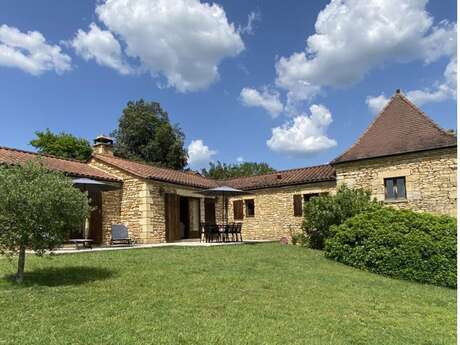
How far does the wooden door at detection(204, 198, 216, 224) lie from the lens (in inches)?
789

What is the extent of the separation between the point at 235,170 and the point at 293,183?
2921cm

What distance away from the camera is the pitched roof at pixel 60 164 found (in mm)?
13828

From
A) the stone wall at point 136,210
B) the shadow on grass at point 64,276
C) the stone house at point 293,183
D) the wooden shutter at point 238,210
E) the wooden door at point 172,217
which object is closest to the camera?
the shadow on grass at point 64,276

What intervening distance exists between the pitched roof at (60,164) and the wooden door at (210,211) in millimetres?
5178

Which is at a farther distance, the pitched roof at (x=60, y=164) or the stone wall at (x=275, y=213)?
the stone wall at (x=275, y=213)

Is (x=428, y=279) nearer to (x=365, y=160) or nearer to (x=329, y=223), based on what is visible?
(x=329, y=223)

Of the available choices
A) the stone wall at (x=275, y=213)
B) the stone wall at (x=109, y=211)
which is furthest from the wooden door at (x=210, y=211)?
the stone wall at (x=109, y=211)

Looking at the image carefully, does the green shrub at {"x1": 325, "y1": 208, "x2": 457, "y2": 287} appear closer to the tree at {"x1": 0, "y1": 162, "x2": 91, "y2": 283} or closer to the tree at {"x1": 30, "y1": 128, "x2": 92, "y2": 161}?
the tree at {"x1": 0, "y1": 162, "x2": 91, "y2": 283}

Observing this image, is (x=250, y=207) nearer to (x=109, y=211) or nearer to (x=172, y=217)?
(x=172, y=217)

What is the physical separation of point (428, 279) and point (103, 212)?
12.0m

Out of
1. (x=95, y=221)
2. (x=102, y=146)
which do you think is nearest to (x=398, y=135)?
(x=95, y=221)

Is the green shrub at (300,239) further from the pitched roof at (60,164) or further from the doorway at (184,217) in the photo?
the pitched roof at (60,164)

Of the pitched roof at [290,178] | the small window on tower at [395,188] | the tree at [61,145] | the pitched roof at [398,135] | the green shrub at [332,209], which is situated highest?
the tree at [61,145]

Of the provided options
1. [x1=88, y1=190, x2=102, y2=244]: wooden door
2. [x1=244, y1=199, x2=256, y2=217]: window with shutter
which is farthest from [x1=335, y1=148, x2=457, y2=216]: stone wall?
[x1=88, y1=190, x2=102, y2=244]: wooden door
